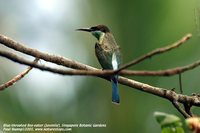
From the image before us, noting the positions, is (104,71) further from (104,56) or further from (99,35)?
(99,35)

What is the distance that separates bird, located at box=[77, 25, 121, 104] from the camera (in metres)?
3.41

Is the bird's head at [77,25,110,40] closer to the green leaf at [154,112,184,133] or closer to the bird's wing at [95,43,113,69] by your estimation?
the bird's wing at [95,43,113,69]

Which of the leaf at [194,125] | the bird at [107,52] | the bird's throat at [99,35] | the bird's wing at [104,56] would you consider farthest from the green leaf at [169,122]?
the bird's throat at [99,35]

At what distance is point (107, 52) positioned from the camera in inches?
139

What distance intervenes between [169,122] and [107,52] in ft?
6.16

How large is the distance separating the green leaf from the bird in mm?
1501

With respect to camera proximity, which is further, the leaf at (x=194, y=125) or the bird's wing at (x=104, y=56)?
the bird's wing at (x=104, y=56)

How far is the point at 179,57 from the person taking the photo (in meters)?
5.80

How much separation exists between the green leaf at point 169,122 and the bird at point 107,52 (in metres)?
1.50

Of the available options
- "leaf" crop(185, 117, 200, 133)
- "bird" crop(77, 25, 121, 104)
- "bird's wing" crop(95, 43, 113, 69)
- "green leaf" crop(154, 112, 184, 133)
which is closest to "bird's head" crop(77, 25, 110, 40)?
"bird" crop(77, 25, 121, 104)

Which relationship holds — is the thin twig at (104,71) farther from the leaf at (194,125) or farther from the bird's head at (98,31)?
the bird's head at (98,31)

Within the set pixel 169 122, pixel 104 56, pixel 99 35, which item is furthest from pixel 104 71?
pixel 99 35

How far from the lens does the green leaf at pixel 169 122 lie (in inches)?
65.5

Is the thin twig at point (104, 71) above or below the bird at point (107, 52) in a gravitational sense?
below
